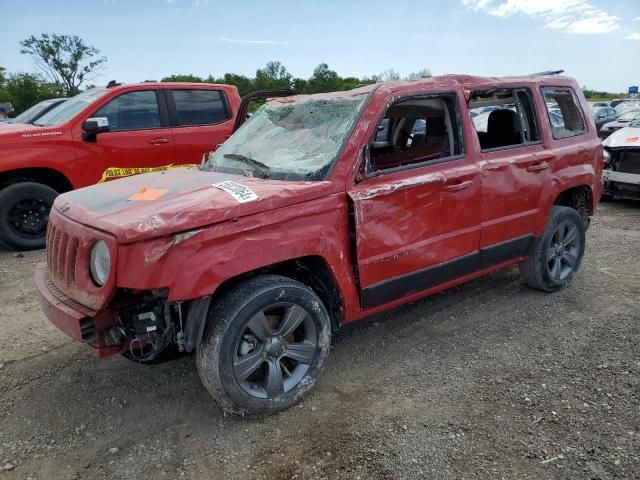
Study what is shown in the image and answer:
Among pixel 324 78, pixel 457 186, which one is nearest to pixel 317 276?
pixel 457 186

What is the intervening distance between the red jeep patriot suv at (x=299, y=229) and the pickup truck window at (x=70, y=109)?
3687 mm

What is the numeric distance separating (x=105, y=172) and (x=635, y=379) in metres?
6.19

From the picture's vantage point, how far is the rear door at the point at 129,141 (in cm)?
668

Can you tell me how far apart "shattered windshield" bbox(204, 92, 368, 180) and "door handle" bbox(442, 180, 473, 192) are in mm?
810

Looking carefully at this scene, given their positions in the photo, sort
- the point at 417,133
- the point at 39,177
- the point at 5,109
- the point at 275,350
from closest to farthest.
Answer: the point at 275,350 < the point at 417,133 < the point at 39,177 < the point at 5,109

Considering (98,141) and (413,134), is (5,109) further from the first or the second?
(413,134)

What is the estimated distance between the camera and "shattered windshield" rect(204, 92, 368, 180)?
10.6 ft

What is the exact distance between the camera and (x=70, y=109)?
22.7ft

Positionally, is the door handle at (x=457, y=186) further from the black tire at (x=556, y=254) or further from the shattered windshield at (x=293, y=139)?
the black tire at (x=556, y=254)

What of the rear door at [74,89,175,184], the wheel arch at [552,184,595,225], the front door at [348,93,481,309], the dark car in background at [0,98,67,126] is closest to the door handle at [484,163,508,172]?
the front door at [348,93,481,309]

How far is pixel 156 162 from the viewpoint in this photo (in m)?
7.07

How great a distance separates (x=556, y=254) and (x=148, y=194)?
11.8ft

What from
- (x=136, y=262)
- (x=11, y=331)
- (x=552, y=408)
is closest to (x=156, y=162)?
(x=11, y=331)

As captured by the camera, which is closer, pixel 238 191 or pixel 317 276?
pixel 238 191
